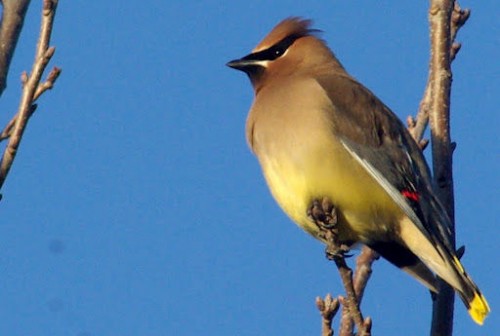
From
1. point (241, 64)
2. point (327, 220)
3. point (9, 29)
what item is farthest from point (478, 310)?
point (9, 29)

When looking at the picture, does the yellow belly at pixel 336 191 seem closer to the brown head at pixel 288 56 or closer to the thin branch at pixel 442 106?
the thin branch at pixel 442 106

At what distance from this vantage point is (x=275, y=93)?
464 centimetres

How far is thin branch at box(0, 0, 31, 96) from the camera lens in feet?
9.73

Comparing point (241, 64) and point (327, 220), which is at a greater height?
point (241, 64)

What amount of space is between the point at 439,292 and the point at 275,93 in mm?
1327

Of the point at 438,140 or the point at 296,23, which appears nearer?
the point at 438,140

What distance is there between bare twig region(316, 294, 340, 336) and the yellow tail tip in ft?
2.99

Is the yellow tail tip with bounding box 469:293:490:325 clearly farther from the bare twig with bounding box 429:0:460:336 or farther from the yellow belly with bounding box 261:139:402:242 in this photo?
the yellow belly with bounding box 261:139:402:242

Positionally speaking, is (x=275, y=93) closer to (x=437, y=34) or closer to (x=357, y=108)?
(x=357, y=108)

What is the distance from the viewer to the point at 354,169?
4.29 m

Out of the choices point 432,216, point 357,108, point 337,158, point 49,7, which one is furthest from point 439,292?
point 49,7

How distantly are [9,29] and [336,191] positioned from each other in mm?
1594

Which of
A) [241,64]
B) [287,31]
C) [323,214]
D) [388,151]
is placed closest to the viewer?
[323,214]

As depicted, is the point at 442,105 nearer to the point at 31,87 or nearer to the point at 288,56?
the point at 288,56
